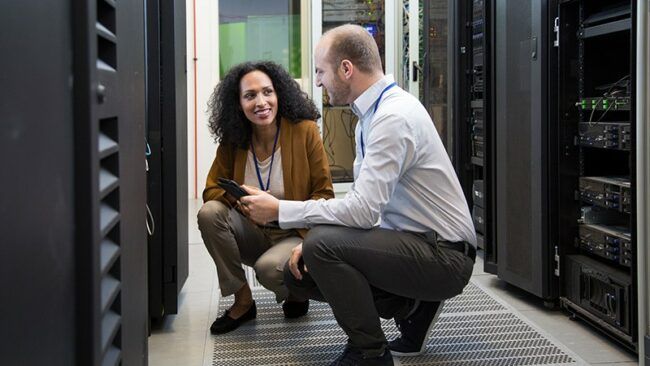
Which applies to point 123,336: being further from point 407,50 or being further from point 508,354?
point 407,50

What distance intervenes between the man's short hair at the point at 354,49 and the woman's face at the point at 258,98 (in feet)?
1.80

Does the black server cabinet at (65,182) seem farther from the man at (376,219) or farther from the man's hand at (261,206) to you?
the man's hand at (261,206)

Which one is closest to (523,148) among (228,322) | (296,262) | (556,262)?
(556,262)

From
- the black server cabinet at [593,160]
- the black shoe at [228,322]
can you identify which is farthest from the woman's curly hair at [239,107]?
the black server cabinet at [593,160]

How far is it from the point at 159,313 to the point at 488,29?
189 centimetres

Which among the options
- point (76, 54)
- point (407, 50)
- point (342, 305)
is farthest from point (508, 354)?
point (407, 50)

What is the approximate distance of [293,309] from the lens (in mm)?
3232

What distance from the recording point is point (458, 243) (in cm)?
255

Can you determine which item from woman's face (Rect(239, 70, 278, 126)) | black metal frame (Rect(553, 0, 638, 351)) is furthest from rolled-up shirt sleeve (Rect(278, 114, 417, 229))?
black metal frame (Rect(553, 0, 638, 351))

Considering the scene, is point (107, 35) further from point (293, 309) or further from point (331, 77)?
point (293, 309)

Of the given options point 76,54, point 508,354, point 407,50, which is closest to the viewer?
point 76,54

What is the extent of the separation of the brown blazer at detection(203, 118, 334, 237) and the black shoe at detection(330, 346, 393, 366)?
2.02 feet

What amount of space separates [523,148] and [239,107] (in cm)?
119

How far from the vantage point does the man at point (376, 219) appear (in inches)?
95.1
